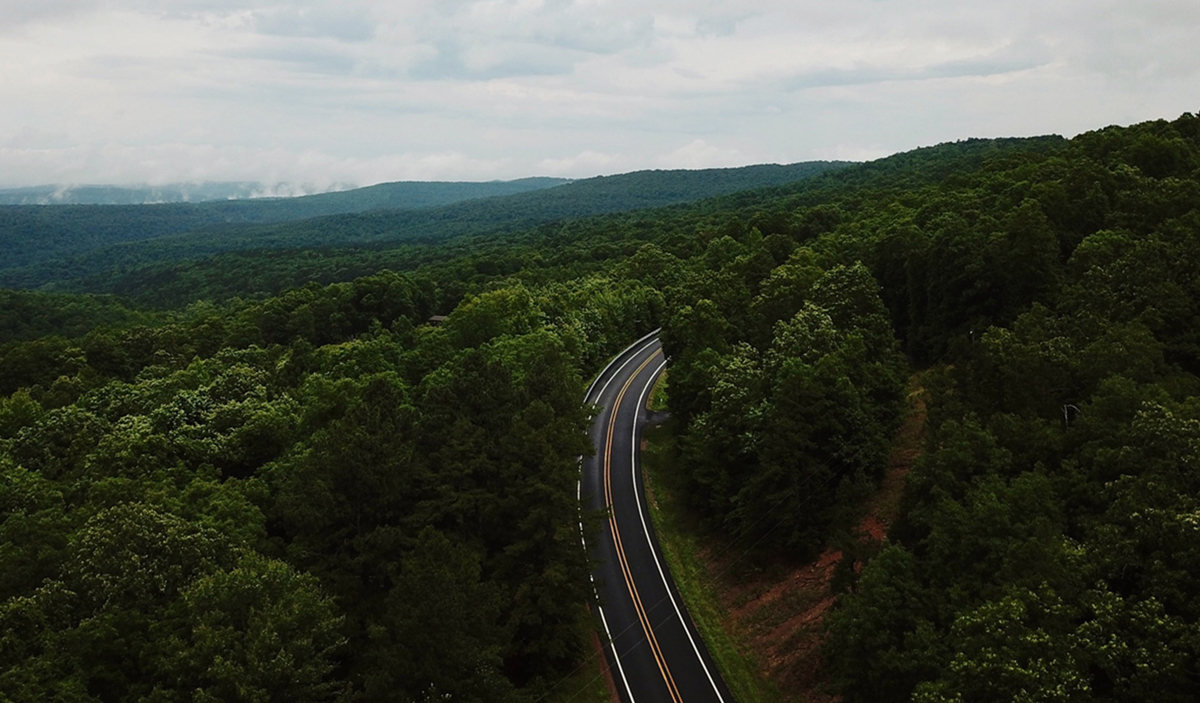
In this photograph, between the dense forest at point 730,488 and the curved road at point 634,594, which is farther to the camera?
the curved road at point 634,594

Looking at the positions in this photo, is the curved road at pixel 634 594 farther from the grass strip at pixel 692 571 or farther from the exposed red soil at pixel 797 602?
the exposed red soil at pixel 797 602

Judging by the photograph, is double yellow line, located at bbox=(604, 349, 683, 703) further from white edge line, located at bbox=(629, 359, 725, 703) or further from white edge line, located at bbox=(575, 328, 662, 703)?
white edge line, located at bbox=(629, 359, 725, 703)

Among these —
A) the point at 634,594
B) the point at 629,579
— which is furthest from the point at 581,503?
the point at 634,594

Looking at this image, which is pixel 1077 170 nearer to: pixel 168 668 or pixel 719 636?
pixel 719 636

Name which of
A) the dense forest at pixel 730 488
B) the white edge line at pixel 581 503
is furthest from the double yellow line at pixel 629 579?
the dense forest at pixel 730 488

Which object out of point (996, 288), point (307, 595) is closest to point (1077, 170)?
point (996, 288)

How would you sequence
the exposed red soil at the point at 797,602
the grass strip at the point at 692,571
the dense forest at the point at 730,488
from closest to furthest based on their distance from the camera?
the dense forest at the point at 730,488, the exposed red soil at the point at 797,602, the grass strip at the point at 692,571
